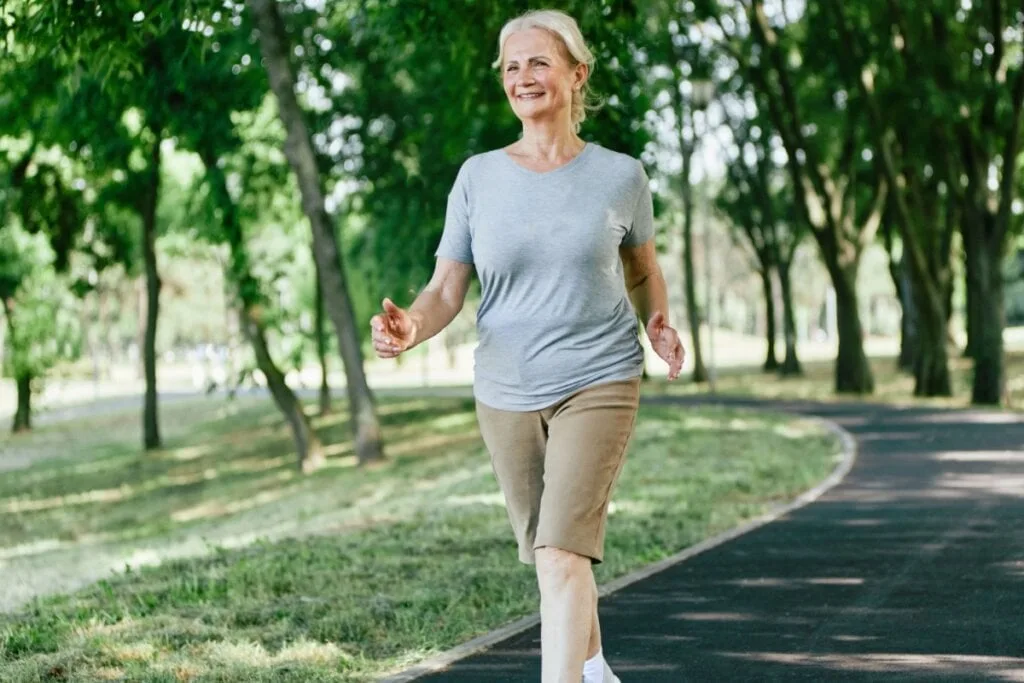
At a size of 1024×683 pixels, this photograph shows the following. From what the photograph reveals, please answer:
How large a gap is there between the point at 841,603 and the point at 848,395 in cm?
2362

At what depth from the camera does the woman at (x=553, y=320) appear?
4512 millimetres

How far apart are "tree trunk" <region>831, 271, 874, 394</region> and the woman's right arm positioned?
85.5 feet

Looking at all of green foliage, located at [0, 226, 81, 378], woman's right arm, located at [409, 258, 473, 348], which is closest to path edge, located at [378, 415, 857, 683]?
woman's right arm, located at [409, 258, 473, 348]

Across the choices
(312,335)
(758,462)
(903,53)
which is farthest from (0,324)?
(758,462)

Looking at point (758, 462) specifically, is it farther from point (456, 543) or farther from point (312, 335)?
point (312, 335)

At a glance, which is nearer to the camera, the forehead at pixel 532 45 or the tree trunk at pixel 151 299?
the forehead at pixel 532 45

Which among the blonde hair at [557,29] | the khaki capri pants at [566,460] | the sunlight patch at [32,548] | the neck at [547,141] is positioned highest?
the blonde hair at [557,29]

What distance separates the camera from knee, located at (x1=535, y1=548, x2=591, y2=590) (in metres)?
4.53

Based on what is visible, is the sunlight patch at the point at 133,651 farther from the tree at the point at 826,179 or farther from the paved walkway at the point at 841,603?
the tree at the point at 826,179

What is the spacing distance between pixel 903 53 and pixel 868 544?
59.2ft

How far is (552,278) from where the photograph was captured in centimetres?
452

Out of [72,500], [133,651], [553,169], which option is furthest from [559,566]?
[72,500]

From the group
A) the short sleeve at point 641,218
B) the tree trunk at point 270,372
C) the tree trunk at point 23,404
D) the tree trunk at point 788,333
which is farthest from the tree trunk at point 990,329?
the tree trunk at point 23,404

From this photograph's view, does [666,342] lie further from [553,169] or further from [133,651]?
[133,651]
